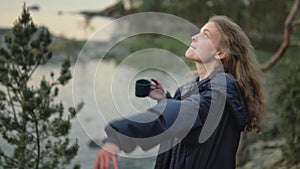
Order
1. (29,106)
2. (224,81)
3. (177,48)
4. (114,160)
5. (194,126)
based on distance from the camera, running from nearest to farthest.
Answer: (114,160)
(194,126)
(224,81)
(29,106)
(177,48)

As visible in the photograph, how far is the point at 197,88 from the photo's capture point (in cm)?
91

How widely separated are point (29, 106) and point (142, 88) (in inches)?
41.3

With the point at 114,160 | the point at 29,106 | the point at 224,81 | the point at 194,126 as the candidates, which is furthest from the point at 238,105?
the point at 29,106

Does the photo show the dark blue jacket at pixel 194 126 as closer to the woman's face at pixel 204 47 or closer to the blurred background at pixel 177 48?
the woman's face at pixel 204 47

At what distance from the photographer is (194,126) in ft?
Answer: 2.58

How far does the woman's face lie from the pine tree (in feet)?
3.14

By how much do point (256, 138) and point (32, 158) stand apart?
2256mm

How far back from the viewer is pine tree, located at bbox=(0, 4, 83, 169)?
5.99 feet

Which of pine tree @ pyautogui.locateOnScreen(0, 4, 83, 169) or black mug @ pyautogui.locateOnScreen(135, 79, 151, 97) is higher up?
pine tree @ pyautogui.locateOnScreen(0, 4, 83, 169)

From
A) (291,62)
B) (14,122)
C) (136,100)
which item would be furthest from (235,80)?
(291,62)

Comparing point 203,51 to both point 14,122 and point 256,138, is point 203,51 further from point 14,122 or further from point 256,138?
point 256,138

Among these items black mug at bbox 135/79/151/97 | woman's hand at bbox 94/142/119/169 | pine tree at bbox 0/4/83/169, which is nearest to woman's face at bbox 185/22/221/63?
black mug at bbox 135/79/151/97

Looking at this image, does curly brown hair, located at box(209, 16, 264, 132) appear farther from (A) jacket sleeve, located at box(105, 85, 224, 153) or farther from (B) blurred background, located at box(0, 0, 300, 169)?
(B) blurred background, located at box(0, 0, 300, 169)

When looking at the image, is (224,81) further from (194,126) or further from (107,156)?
(107,156)
